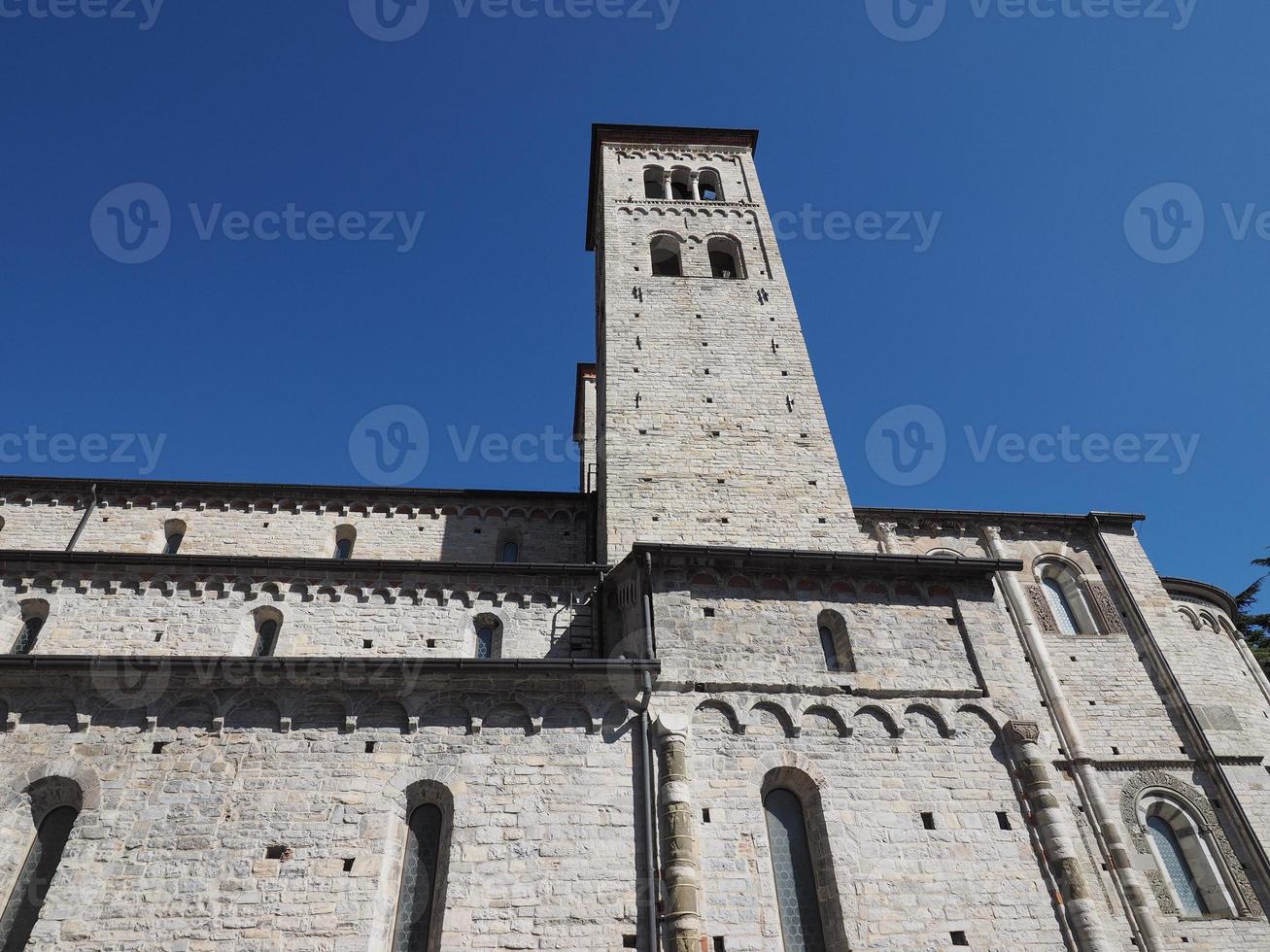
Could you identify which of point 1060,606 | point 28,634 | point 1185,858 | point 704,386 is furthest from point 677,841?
point 1060,606

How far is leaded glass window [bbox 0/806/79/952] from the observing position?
8289mm

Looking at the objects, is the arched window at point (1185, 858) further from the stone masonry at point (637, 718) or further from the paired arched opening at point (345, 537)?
the paired arched opening at point (345, 537)

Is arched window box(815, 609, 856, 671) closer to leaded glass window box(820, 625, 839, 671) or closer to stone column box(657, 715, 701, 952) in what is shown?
leaded glass window box(820, 625, 839, 671)

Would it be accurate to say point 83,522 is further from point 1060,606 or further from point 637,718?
point 1060,606

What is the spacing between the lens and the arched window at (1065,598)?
16203mm

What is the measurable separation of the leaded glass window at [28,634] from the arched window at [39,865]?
13.2 ft

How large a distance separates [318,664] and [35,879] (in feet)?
11.8

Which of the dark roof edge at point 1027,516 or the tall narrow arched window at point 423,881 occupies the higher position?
the dark roof edge at point 1027,516

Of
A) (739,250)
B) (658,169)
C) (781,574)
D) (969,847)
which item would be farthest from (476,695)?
(658,169)

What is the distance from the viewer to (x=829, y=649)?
11.4 meters

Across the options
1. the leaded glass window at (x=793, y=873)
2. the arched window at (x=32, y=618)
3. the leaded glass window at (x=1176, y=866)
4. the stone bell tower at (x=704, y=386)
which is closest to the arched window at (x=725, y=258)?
the stone bell tower at (x=704, y=386)

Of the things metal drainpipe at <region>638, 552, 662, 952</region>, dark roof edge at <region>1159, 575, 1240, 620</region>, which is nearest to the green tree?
dark roof edge at <region>1159, 575, 1240, 620</region>

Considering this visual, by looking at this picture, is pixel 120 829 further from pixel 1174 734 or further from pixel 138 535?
pixel 1174 734

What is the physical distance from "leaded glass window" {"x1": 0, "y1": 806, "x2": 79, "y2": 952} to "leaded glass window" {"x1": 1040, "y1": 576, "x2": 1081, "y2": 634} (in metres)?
17.0
